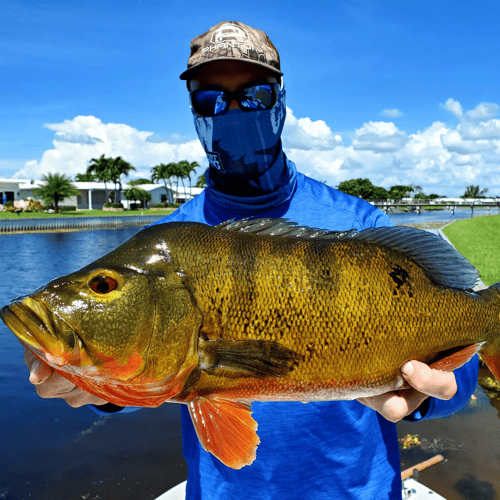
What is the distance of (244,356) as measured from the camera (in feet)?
5.08

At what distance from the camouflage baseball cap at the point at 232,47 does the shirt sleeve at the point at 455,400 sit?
1.97 m

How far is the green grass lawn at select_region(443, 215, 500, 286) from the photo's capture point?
13180mm

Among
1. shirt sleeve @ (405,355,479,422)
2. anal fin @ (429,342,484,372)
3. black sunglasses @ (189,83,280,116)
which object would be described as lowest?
shirt sleeve @ (405,355,479,422)

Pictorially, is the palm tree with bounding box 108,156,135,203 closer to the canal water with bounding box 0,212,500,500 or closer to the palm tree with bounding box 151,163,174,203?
the palm tree with bounding box 151,163,174,203

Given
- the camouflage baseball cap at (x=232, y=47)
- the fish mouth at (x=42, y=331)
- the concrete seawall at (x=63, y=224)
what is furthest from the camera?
the concrete seawall at (x=63, y=224)

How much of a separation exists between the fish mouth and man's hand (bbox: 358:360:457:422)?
1243mm

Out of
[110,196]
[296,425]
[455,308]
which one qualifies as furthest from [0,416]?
[110,196]

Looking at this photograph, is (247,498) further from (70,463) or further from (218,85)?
(70,463)

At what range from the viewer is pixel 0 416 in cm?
1081

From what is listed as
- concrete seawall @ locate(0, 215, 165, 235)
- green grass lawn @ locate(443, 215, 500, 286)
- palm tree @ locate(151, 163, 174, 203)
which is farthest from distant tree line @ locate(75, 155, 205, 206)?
green grass lawn @ locate(443, 215, 500, 286)

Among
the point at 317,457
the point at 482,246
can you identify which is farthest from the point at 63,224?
the point at 317,457

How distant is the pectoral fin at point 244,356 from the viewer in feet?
5.06

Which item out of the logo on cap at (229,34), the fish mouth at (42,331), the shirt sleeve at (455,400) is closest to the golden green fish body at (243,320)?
the fish mouth at (42,331)

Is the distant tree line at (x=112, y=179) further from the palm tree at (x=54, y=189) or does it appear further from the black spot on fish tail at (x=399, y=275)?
the black spot on fish tail at (x=399, y=275)
